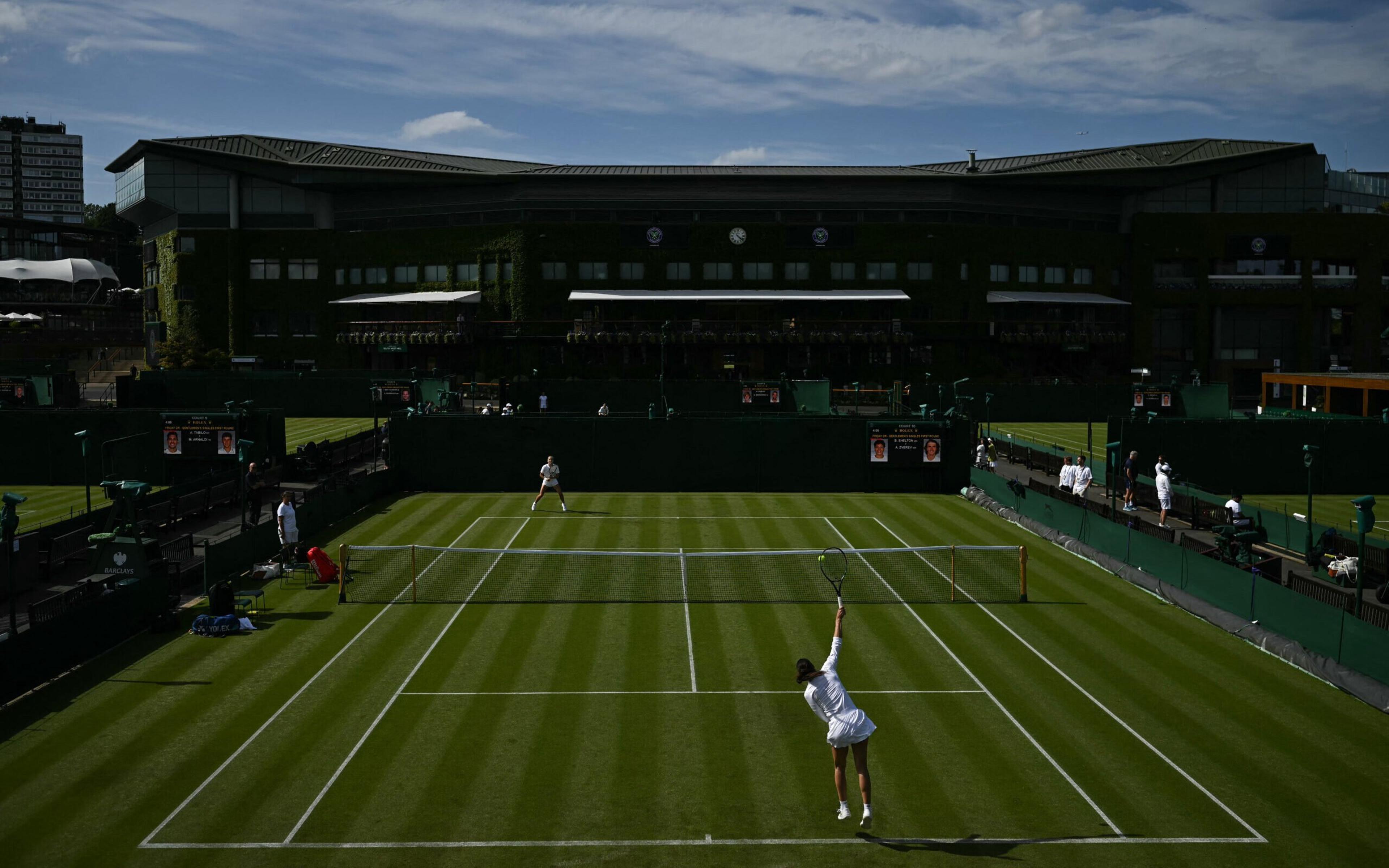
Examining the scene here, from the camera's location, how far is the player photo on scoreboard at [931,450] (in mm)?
39969

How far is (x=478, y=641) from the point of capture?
66.1ft

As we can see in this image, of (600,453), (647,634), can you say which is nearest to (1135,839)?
(647,634)

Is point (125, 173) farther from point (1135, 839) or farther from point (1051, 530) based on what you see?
→ point (1135, 839)

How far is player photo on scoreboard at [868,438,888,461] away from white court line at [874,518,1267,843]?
16230mm

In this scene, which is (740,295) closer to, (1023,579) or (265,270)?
(265,270)

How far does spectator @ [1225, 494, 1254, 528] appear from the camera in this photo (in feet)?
91.8

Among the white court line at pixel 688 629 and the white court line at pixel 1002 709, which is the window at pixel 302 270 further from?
the white court line at pixel 1002 709

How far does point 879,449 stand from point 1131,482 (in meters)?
9.26

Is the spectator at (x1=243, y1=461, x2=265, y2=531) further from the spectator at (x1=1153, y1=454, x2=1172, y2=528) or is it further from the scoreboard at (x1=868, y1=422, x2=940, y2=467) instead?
the spectator at (x1=1153, y1=454, x2=1172, y2=528)

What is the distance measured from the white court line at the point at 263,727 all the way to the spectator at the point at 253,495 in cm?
711

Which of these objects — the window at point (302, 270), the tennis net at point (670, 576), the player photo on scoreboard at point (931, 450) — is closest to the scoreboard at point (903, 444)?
the player photo on scoreboard at point (931, 450)

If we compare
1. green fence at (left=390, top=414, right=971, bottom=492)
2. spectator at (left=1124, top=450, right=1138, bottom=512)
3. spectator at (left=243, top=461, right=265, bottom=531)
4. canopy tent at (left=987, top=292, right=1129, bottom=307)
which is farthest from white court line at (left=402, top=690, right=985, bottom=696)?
canopy tent at (left=987, top=292, right=1129, bottom=307)

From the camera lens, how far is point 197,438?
3697 centimetres

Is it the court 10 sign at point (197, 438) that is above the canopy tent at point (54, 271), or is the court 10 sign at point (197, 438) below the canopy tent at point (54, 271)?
below
